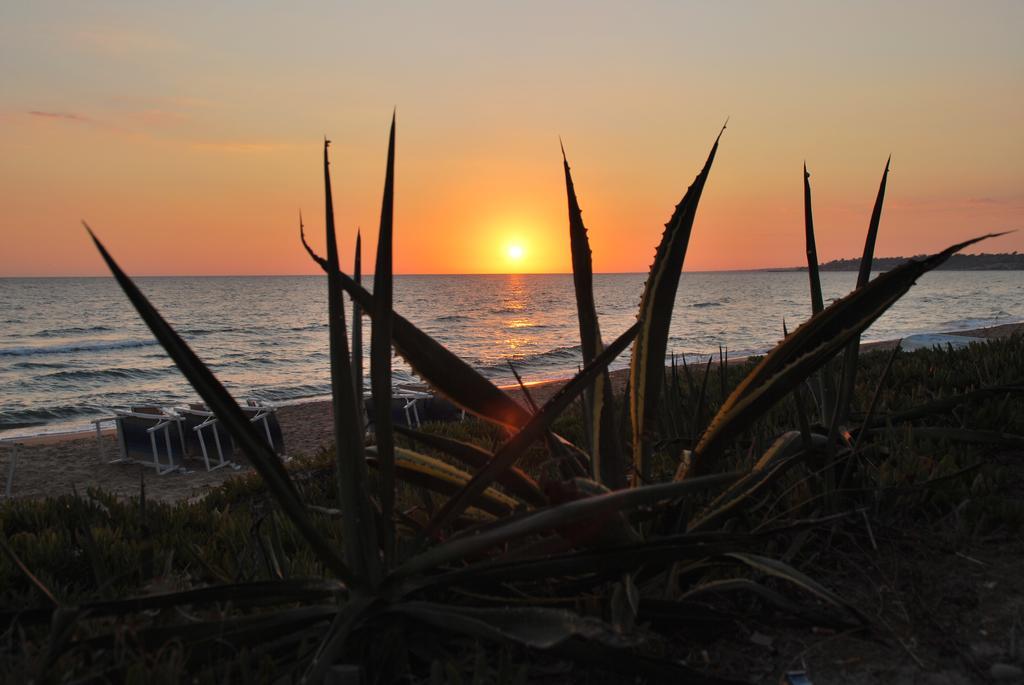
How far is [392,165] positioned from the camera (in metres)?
1.22

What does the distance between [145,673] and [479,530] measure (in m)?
0.63

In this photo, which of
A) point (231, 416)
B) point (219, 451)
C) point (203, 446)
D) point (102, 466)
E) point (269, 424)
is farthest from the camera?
point (102, 466)

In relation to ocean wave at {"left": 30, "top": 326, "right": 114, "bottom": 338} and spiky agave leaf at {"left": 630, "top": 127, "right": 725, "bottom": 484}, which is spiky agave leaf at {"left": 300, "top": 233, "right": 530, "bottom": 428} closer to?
spiky agave leaf at {"left": 630, "top": 127, "right": 725, "bottom": 484}

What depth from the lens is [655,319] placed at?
175cm

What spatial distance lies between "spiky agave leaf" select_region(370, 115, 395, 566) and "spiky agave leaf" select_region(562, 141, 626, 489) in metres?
0.50

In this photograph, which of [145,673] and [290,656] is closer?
[145,673]

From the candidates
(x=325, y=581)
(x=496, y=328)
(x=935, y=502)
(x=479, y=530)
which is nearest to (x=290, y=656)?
(x=325, y=581)

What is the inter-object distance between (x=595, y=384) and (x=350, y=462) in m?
0.64

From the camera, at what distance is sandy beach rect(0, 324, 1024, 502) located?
34.5 feet

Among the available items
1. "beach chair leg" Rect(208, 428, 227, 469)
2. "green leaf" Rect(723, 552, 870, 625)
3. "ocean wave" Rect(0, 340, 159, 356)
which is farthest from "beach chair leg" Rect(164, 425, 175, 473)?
Answer: "ocean wave" Rect(0, 340, 159, 356)

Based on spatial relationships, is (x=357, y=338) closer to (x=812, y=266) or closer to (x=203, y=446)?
(x=812, y=266)

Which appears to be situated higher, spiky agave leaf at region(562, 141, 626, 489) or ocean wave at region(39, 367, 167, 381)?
spiky agave leaf at region(562, 141, 626, 489)

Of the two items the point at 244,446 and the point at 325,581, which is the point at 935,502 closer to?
the point at 325,581

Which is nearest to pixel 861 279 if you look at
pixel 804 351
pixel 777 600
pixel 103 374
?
pixel 804 351
